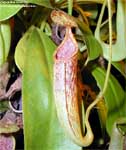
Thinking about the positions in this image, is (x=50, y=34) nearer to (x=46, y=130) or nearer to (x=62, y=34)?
(x=62, y=34)

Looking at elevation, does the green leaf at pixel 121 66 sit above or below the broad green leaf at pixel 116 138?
above

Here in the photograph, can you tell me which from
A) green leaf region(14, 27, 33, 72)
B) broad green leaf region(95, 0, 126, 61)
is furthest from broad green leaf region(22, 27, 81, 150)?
broad green leaf region(95, 0, 126, 61)

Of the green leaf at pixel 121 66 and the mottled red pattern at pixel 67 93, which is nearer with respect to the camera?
the mottled red pattern at pixel 67 93

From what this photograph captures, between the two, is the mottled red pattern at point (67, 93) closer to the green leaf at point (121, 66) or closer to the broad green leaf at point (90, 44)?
the broad green leaf at point (90, 44)

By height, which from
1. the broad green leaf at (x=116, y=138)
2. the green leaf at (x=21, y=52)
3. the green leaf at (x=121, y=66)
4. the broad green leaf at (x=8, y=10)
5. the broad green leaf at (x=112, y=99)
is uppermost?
the broad green leaf at (x=8, y=10)

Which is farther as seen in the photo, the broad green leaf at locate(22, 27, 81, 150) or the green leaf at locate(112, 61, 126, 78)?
the green leaf at locate(112, 61, 126, 78)

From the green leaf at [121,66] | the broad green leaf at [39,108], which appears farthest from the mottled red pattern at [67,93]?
the green leaf at [121,66]

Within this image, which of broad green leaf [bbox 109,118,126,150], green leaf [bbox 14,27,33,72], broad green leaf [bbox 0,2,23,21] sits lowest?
broad green leaf [bbox 109,118,126,150]

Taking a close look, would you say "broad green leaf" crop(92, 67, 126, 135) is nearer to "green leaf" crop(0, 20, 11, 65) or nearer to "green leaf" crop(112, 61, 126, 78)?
"green leaf" crop(112, 61, 126, 78)
